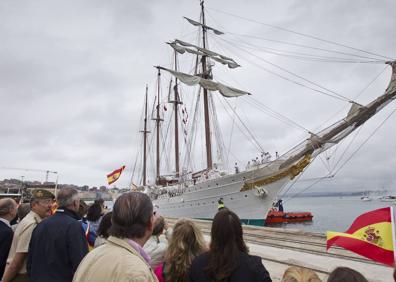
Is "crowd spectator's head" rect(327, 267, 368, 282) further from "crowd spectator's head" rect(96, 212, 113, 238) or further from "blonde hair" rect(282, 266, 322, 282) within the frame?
"crowd spectator's head" rect(96, 212, 113, 238)

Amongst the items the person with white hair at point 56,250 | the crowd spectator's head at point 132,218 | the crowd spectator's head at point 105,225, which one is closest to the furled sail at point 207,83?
the crowd spectator's head at point 105,225

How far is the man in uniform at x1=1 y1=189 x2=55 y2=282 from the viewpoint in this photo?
3400mm

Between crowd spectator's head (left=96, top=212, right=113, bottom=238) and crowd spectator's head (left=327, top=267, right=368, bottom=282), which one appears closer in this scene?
crowd spectator's head (left=327, top=267, right=368, bottom=282)

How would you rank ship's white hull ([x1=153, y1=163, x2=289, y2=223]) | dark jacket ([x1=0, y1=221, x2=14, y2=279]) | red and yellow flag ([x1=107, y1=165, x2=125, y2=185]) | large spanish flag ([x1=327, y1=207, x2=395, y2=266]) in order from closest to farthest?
large spanish flag ([x1=327, y1=207, x2=395, y2=266]), dark jacket ([x1=0, y1=221, x2=14, y2=279]), ship's white hull ([x1=153, y1=163, x2=289, y2=223]), red and yellow flag ([x1=107, y1=165, x2=125, y2=185])

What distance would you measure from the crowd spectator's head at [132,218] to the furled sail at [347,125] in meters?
16.8

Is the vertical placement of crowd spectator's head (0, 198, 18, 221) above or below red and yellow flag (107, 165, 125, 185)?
below

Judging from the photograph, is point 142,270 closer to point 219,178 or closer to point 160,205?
point 219,178

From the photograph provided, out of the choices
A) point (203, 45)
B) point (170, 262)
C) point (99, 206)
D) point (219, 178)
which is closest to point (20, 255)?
point (99, 206)

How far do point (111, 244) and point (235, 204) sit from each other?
2091 centimetres

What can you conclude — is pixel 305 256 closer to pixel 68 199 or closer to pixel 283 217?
pixel 68 199

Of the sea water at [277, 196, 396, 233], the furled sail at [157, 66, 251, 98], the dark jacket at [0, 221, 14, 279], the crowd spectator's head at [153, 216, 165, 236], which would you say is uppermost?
the furled sail at [157, 66, 251, 98]

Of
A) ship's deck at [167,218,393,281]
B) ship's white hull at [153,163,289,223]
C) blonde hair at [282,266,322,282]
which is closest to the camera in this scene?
blonde hair at [282,266,322,282]

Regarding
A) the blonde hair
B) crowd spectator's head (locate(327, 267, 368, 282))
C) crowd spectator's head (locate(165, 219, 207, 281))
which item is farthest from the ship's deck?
crowd spectator's head (locate(327, 267, 368, 282))

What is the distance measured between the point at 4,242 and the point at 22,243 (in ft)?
1.53
